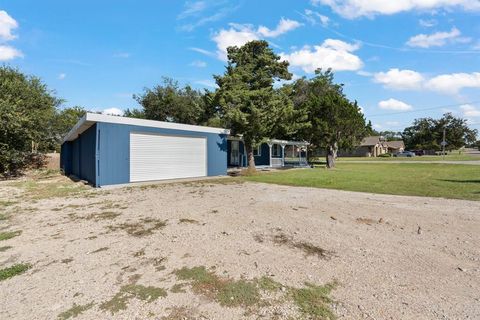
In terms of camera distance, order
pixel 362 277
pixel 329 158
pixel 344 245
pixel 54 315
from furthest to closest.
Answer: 1. pixel 329 158
2. pixel 344 245
3. pixel 362 277
4. pixel 54 315

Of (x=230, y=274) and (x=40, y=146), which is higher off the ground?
(x=40, y=146)

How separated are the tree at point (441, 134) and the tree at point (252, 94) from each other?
64.2 meters

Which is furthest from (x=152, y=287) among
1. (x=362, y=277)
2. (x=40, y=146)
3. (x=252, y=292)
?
(x=40, y=146)

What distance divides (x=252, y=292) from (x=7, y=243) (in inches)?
175

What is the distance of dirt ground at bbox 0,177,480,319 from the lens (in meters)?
2.81

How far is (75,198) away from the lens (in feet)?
31.6

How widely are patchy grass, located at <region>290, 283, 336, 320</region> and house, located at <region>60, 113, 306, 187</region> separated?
11.2 meters

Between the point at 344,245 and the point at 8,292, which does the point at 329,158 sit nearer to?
the point at 344,245

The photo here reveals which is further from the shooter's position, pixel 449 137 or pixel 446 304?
pixel 449 137

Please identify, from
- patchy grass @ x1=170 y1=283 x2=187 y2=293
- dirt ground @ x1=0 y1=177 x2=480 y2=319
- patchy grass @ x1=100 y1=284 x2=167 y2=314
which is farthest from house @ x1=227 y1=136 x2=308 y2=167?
patchy grass @ x1=100 y1=284 x2=167 y2=314

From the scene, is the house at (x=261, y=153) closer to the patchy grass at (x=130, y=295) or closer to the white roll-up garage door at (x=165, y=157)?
the white roll-up garage door at (x=165, y=157)

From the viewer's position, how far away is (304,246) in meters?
4.54

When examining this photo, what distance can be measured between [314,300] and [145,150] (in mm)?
12357

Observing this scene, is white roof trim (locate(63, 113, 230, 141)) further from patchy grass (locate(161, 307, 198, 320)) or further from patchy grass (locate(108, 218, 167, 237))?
patchy grass (locate(161, 307, 198, 320))
